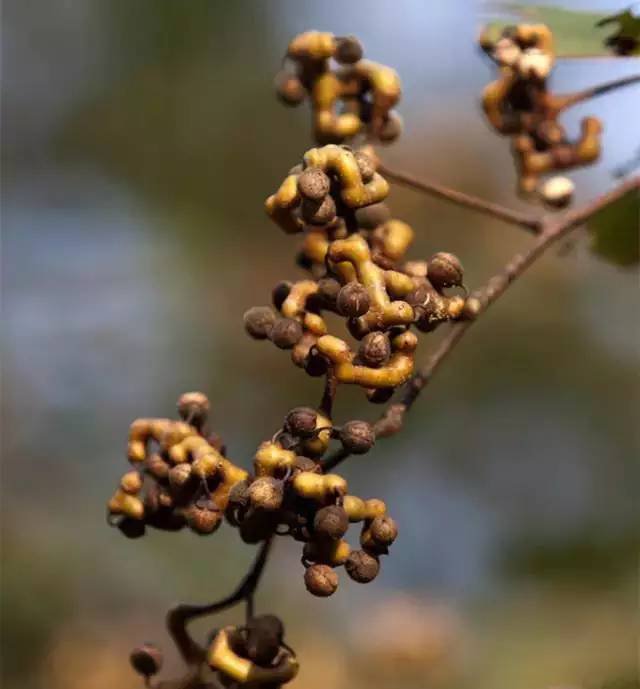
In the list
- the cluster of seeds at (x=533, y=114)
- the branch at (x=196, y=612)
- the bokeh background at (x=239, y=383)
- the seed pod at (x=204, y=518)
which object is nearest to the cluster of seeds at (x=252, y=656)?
the branch at (x=196, y=612)

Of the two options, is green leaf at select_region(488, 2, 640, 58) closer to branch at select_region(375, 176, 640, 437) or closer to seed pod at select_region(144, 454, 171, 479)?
branch at select_region(375, 176, 640, 437)

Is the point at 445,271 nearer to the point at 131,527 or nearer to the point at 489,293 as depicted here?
the point at 489,293

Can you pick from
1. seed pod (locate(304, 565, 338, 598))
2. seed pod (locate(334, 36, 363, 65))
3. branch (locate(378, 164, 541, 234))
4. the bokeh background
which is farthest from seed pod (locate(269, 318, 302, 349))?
the bokeh background

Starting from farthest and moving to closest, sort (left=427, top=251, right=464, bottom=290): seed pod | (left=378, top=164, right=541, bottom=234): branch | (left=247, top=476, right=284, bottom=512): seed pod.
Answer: (left=378, top=164, right=541, bottom=234): branch → (left=427, top=251, right=464, bottom=290): seed pod → (left=247, top=476, right=284, bottom=512): seed pod

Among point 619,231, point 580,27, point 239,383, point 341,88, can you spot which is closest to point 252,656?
point 341,88

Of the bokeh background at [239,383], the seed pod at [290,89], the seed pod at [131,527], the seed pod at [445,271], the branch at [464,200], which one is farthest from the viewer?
the bokeh background at [239,383]

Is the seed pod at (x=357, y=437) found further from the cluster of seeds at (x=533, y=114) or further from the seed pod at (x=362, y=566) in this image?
the cluster of seeds at (x=533, y=114)
